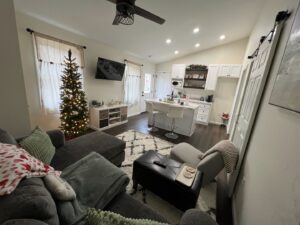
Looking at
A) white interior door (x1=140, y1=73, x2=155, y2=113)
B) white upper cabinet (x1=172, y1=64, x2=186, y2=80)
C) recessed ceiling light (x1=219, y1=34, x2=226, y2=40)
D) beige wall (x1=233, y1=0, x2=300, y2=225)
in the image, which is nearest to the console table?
white interior door (x1=140, y1=73, x2=155, y2=113)

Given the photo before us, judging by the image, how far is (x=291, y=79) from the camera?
0.93 metres

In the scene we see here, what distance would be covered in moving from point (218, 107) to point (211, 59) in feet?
6.48

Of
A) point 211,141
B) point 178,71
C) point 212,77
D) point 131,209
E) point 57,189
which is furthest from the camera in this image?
point 178,71

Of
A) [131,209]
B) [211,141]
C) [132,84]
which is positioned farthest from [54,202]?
[132,84]

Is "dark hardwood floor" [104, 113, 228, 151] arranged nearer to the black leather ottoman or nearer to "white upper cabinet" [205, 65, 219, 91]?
"white upper cabinet" [205, 65, 219, 91]

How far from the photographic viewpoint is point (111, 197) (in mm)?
1146

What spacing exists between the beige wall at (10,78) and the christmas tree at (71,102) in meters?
1.02

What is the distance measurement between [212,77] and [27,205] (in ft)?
18.8

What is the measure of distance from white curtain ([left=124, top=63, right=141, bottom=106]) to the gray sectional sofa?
321cm

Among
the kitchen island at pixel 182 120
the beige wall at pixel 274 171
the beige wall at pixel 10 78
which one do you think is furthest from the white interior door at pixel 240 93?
the beige wall at pixel 10 78

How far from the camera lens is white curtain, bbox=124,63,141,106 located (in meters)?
5.15

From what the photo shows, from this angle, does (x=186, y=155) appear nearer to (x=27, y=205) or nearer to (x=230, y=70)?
(x=27, y=205)

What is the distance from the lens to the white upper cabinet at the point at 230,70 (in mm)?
4762

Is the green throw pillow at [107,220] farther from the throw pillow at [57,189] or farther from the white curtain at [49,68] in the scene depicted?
the white curtain at [49,68]
